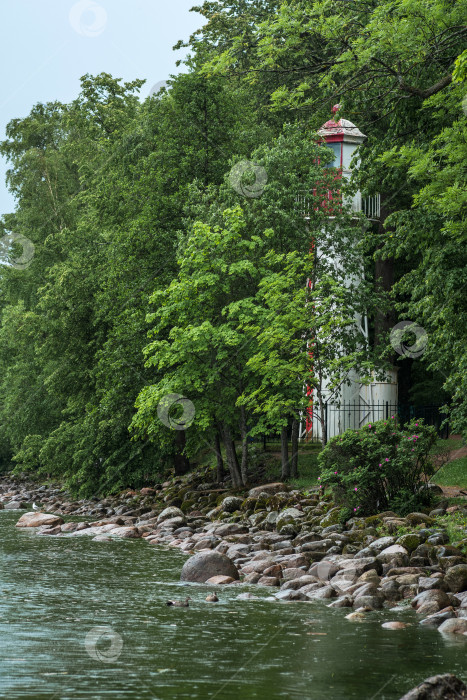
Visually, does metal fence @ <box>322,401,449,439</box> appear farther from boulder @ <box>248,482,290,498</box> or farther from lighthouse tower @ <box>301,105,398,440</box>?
boulder @ <box>248,482,290,498</box>

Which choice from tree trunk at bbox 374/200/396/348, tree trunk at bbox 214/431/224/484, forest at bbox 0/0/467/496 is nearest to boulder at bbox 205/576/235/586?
forest at bbox 0/0/467/496

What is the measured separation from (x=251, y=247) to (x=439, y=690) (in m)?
18.1

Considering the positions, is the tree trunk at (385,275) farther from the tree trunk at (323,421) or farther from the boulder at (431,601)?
the boulder at (431,601)

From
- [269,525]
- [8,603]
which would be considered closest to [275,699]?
[8,603]

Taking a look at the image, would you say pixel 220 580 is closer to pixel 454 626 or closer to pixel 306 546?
pixel 306 546

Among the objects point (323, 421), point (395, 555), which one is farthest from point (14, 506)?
point (395, 555)

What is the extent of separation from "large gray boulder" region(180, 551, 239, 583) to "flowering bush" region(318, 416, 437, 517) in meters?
3.44

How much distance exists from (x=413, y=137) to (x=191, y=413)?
9.93 m

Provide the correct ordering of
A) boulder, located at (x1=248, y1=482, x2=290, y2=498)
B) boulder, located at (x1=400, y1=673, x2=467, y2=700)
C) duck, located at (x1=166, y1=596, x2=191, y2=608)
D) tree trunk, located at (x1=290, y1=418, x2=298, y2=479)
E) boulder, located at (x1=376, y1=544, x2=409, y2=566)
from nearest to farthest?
boulder, located at (x1=400, y1=673, x2=467, y2=700)
duck, located at (x1=166, y1=596, x2=191, y2=608)
boulder, located at (x1=376, y1=544, x2=409, y2=566)
boulder, located at (x1=248, y1=482, x2=290, y2=498)
tree trunk, located at (x1=290, y1=418, x2=298, y2=479)

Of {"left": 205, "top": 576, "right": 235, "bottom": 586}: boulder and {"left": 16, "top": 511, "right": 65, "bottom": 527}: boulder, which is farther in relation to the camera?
{"left": 16, "top": 511, "right": 65, "bottom": 527}: boulder

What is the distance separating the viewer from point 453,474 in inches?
843

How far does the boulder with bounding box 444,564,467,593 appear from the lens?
39.6 ft

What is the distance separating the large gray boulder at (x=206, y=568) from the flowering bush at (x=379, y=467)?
3.44 metres

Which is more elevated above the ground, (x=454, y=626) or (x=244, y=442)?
(x=244, y=442)
